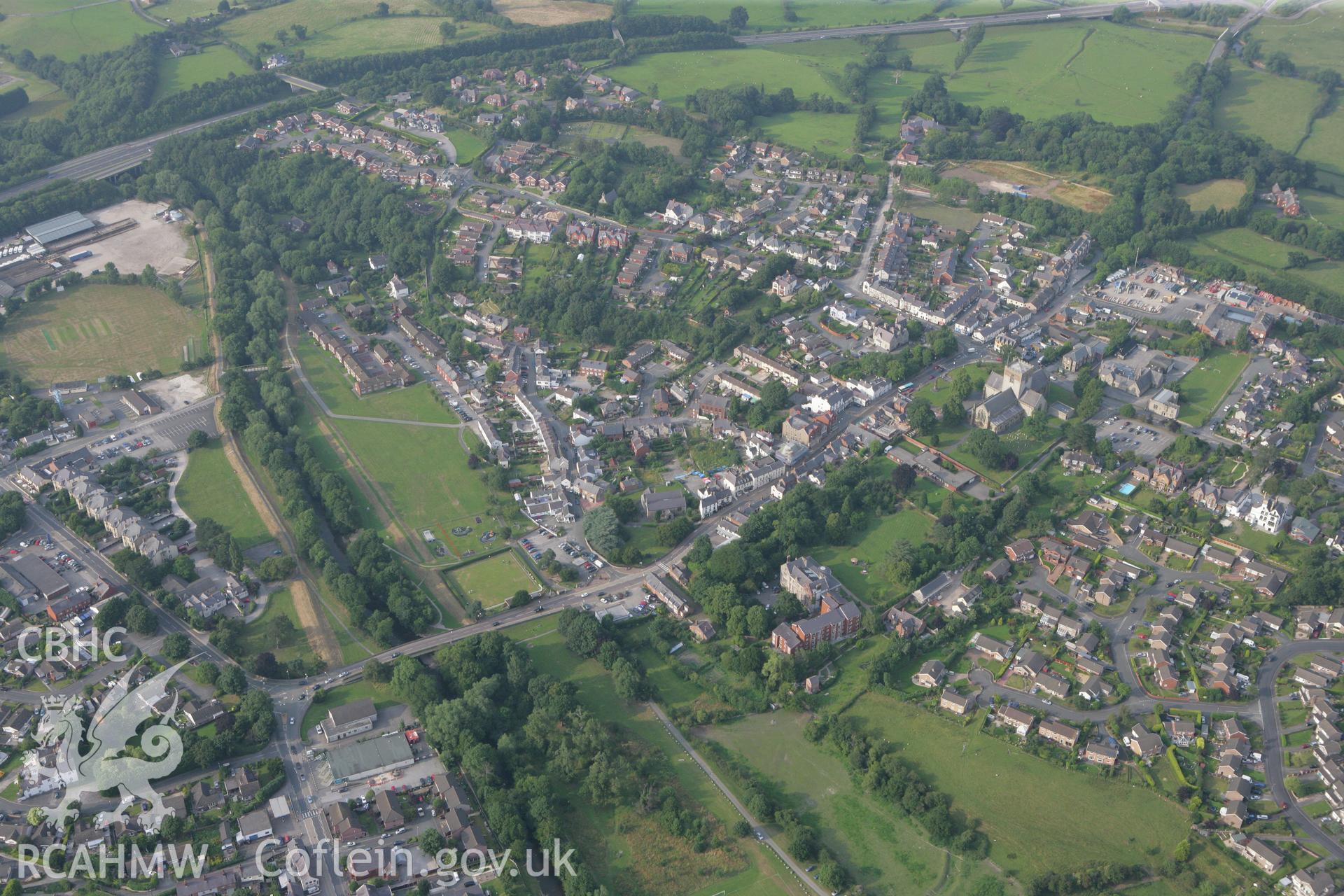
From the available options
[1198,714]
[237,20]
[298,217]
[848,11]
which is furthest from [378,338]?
[848,11]

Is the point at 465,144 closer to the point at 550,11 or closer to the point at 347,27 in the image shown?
the point at 347,27

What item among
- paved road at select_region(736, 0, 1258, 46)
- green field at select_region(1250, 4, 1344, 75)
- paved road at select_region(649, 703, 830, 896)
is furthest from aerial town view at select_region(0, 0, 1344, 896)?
paved road at select_region(736, 0, 1258, 46)

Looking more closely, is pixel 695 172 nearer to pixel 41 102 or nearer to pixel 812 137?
pixel 812 137

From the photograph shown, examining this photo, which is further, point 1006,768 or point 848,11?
point 848,11

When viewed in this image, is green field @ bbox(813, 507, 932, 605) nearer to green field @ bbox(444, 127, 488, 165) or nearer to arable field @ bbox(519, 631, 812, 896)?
arable field @ bbox(519, 631, 812, 896)

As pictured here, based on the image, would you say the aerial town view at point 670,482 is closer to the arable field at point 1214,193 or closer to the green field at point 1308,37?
the arable field at point 1214,193

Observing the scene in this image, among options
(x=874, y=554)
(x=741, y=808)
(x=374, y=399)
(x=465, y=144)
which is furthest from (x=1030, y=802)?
(x=465, y=144)

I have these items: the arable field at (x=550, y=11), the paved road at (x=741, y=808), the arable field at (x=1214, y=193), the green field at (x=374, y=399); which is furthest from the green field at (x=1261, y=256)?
the arable field at (x=550, y=11)
